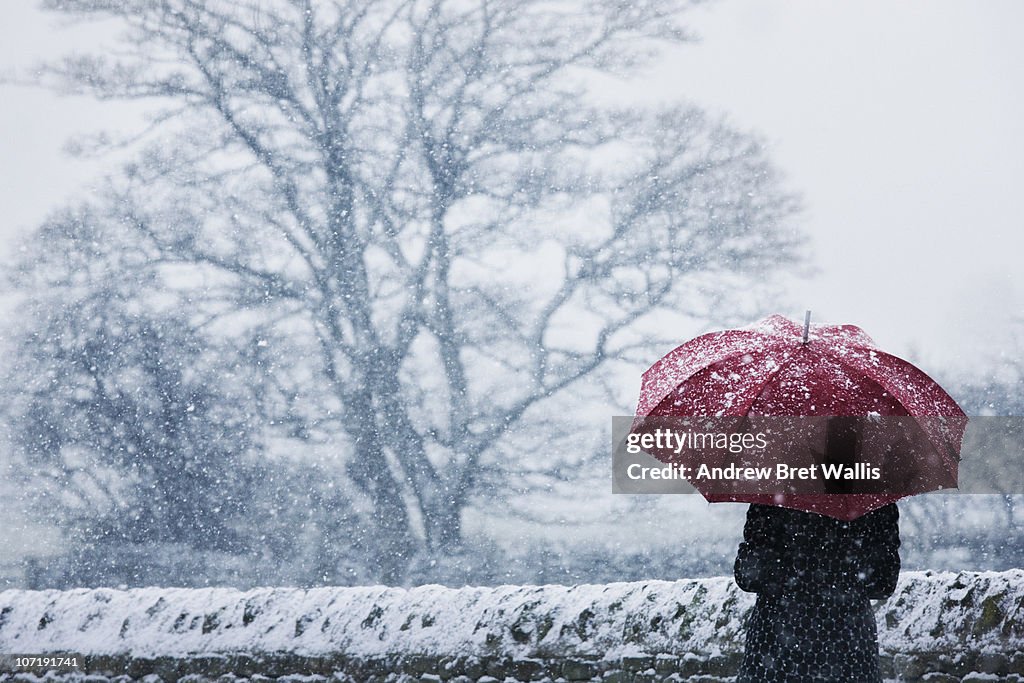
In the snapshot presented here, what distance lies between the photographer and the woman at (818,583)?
109 inches

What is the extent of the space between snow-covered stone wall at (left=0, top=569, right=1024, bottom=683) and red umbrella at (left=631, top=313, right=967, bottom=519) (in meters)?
1.25

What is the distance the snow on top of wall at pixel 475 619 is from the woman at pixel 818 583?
2.83 ft

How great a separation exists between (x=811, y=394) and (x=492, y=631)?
6.22ft

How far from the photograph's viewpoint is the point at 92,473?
12.4 m

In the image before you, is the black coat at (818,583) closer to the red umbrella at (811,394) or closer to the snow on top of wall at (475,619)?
the red umbrella at (811,394)

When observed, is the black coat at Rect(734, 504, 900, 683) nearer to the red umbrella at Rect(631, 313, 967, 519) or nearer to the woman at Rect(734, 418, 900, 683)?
the woman at Rect(734, 418, 900, 683)

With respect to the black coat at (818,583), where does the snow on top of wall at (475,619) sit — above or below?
below

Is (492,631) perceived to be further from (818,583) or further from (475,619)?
(818,583)

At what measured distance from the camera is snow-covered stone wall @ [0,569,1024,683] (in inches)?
144

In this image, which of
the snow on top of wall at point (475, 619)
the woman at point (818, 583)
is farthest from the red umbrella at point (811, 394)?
the snow on top of wall at point (475, 619)

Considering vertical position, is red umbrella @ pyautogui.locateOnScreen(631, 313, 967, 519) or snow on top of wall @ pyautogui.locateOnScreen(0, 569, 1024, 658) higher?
red umbrella @ pyautogui.locateOnScreen(631, 313, 967, 519)

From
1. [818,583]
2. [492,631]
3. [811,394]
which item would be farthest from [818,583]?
[492,631]

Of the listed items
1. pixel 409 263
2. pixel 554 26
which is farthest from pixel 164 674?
pixel 554 26

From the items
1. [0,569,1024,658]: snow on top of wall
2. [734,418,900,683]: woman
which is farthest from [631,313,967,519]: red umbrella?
[0,569,1024,658]: snow on top of wall
